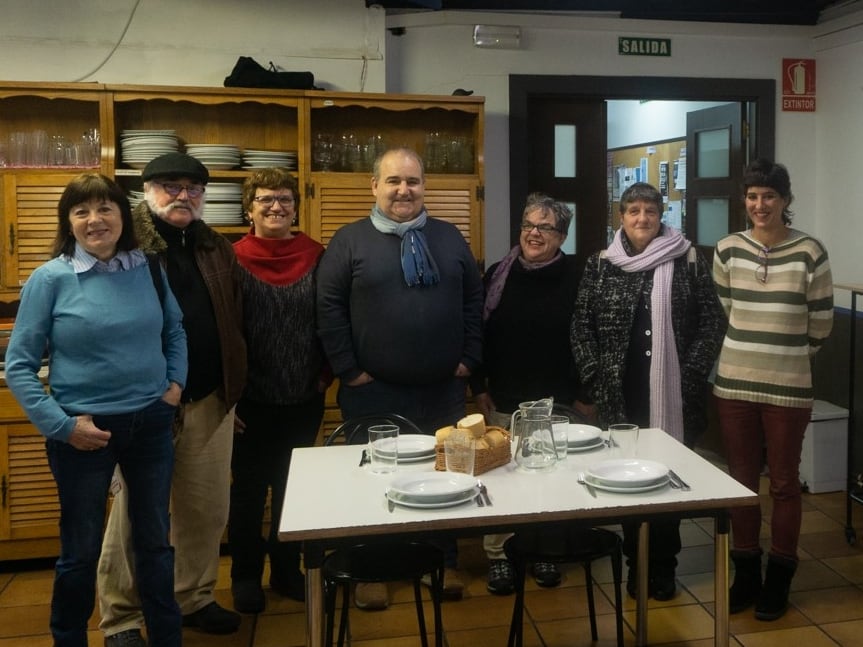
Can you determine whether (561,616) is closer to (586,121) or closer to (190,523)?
(190,523)

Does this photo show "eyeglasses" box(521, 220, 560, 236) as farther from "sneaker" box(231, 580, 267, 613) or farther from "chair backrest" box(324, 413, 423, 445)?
"sneaker" box(231, 580, 267, 613)

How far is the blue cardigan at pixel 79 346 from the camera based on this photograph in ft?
7.22

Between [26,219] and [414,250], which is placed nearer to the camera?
[414,250]

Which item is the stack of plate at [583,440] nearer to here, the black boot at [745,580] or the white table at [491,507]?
the white table at [491,507]

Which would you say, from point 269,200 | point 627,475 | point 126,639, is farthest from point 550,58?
point 126,639

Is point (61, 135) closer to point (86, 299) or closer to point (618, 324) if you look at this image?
point (86, 299)

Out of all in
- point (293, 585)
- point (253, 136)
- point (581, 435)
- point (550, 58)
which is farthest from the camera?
point (550, 58)

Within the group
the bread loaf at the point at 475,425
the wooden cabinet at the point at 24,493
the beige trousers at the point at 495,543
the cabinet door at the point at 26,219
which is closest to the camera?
the bread loaf at the point at 475,425

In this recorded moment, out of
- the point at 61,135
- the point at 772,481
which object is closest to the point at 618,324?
the point at 772,481

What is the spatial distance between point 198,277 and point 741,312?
1.88m

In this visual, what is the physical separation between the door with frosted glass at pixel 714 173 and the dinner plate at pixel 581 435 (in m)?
2.76

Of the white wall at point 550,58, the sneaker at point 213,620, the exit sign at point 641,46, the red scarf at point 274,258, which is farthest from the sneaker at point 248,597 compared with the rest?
the exit sign at point 641,46

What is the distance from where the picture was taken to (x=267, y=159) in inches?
149

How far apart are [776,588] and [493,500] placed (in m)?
1.49
